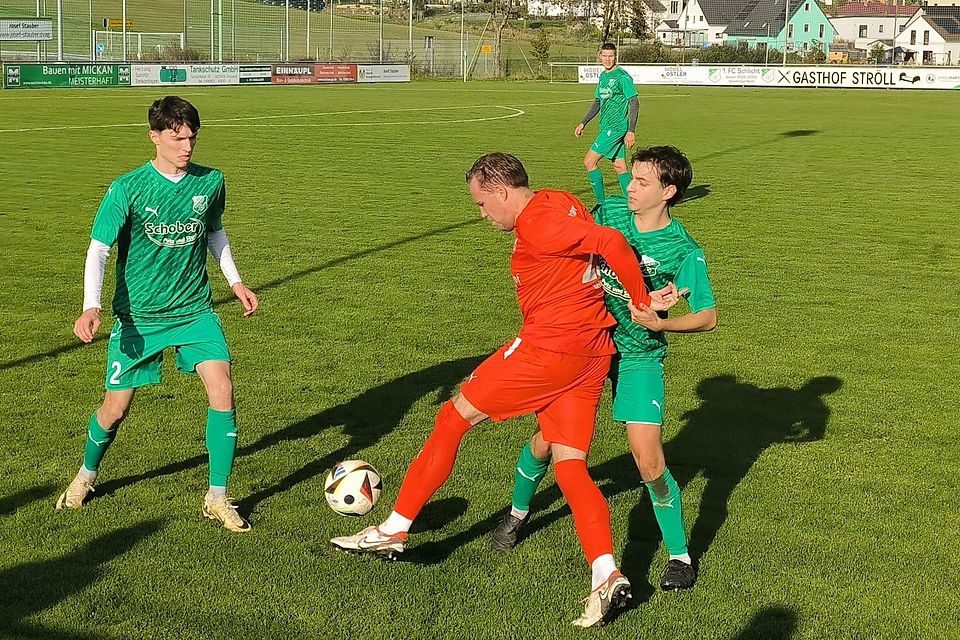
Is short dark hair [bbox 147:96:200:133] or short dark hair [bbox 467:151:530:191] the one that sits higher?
short dark hair [bbox 147:96:200:133]

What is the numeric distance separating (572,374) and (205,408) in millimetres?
3404

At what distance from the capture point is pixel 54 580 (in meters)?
4.79

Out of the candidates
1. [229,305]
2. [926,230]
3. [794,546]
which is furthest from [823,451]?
[926,230]

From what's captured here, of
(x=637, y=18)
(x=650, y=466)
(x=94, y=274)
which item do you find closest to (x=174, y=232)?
(x=94, y=274)

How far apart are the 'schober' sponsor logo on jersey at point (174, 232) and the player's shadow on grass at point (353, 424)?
1.38 m

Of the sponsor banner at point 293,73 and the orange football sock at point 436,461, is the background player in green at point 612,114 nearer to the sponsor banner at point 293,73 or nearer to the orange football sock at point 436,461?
the orange football sock at point 436,461

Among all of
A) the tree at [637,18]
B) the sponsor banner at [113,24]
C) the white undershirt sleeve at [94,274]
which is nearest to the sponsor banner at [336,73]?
the sponsor banner at [113,24]

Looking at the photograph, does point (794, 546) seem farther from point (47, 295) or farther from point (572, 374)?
point (47, 295)

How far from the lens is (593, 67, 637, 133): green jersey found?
15.7 m

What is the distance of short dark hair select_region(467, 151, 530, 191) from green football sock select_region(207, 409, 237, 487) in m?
1.83

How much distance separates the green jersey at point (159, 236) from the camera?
5246 mm

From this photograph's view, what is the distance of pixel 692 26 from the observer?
377 feet

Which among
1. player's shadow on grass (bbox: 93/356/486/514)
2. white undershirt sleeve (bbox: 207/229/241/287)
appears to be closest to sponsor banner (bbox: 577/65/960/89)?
player's shadow on grass (bbox: 93/356/486/514)

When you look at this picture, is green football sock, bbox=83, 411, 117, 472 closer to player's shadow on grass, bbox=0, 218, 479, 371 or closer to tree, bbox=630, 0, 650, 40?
player's shadow on grass, bbox=0, 218, 479, 371
